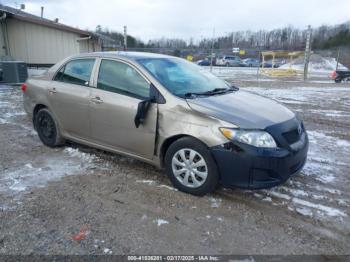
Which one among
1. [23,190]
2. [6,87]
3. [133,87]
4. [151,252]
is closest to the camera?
[151,252]

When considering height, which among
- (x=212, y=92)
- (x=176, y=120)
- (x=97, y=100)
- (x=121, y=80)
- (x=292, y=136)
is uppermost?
(x=121, y=80)

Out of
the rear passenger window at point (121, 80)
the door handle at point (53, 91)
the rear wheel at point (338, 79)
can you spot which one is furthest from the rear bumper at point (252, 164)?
the rear wheel at point (338, 79)

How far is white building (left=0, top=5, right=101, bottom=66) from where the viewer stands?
14.9 metres

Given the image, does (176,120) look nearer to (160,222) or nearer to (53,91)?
(160,222)

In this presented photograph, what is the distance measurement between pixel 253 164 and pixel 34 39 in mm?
15279

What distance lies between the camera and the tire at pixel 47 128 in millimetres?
4926

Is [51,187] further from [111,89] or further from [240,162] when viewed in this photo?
[240,162]

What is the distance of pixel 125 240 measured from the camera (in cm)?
274

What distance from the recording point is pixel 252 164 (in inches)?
122

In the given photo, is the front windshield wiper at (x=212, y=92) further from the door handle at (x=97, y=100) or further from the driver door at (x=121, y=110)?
the door handle at (x=97, y=100)

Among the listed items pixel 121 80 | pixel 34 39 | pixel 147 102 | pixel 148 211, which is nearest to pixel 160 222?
pixel 148 211

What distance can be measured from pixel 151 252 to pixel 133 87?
207 cm

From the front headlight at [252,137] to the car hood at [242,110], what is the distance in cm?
7

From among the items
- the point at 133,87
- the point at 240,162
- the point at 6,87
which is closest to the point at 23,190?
the point at 133,87
